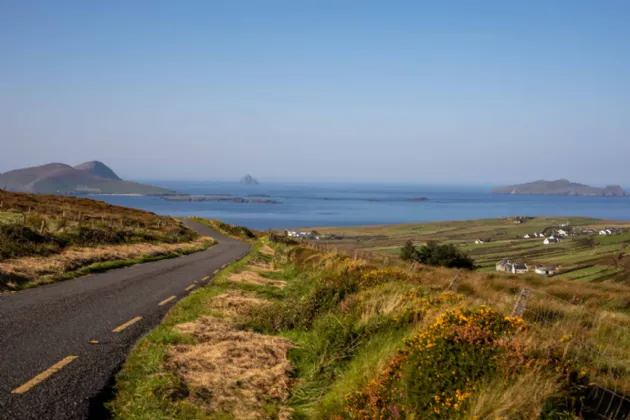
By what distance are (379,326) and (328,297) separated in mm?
2837

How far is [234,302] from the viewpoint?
37.4 ft

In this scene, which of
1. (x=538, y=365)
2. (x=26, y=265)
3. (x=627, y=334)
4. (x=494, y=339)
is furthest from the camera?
(x=26, y=265)

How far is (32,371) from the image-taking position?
6.00 metres

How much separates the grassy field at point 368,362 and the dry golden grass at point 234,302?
0.09 m

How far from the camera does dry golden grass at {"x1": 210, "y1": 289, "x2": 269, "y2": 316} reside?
10695 mm

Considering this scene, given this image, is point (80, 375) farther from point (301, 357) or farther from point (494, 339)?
point (494, 339)

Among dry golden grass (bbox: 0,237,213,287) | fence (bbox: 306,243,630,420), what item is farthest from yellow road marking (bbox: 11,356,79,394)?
dry golden grass (bbox: 0,237,213,287)

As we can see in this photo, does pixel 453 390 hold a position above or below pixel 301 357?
above

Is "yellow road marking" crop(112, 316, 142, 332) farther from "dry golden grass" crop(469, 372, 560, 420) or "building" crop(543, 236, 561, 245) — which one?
"building" crop(543, 236, 561, 245)

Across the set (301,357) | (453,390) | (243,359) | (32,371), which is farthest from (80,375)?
(453,390)

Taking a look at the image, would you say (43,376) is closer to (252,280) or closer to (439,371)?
(439,371)

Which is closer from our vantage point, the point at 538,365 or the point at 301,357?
the point at 538,365

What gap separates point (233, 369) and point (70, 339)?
2751mm

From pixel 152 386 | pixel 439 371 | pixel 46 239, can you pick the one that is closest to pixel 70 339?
pixel 152 386
